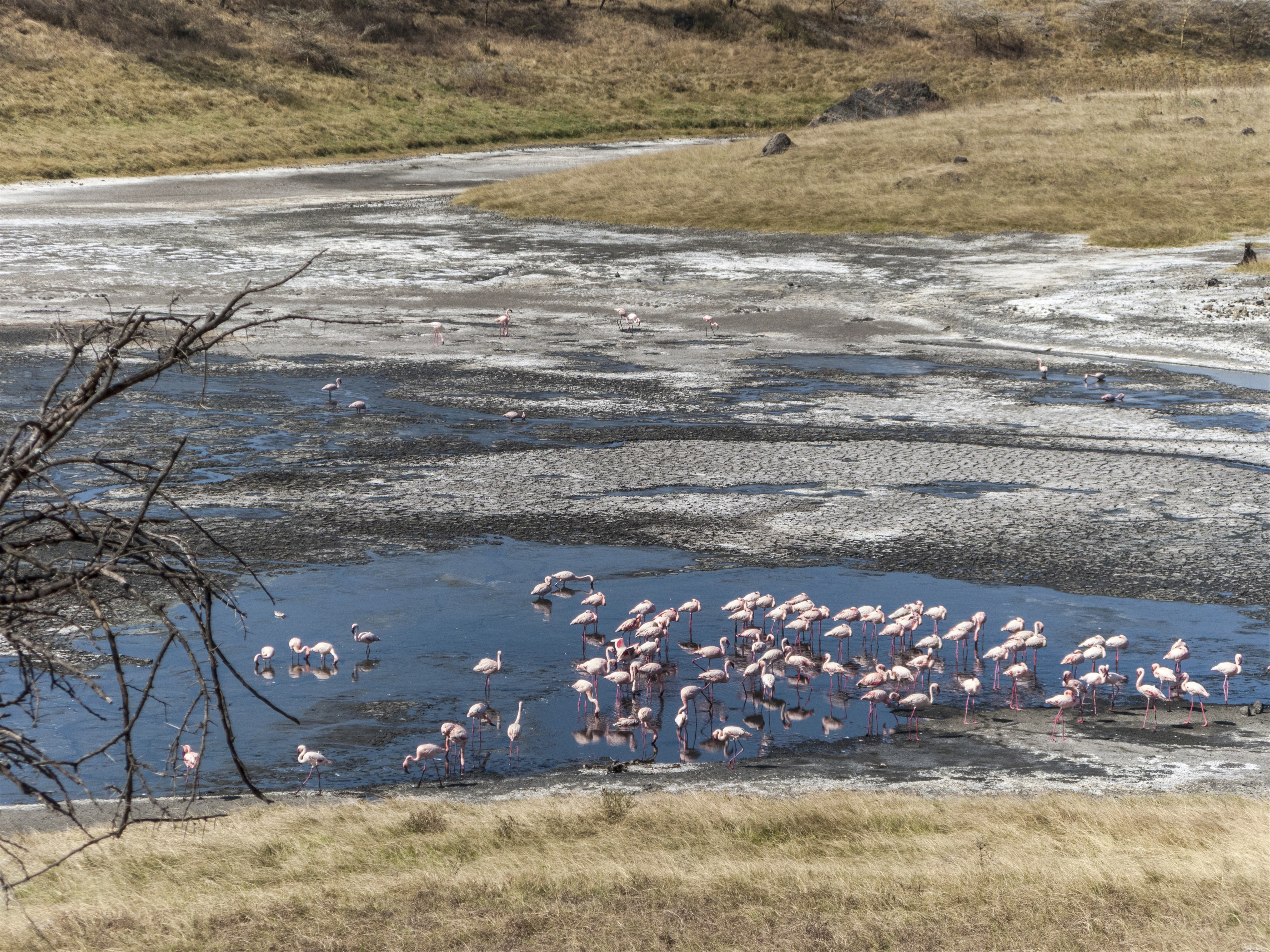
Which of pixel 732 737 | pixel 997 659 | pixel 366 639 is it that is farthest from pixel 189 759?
pixel 997 659

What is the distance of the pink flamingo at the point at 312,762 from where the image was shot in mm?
10188

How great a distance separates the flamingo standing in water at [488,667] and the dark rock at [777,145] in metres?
39.5

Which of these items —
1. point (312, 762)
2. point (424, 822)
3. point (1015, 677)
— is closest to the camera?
point (424, 822)

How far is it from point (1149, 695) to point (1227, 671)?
0.88 m

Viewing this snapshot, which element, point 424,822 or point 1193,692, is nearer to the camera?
point 424,822

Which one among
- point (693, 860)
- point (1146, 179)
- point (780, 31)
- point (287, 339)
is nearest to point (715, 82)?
point (780, 31)

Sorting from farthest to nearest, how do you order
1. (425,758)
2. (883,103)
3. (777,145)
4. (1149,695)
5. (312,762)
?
(883,103), (777,145), (1149,695), (425,758), (312,762)

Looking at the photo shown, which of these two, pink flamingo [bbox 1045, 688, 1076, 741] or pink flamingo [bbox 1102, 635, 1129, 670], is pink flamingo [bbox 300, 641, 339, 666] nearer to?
pink flamingo [bbox 1045, 688, 1076, 741]

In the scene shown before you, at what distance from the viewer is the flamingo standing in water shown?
11.7 metres

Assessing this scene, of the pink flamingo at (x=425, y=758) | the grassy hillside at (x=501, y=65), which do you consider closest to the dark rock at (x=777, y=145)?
the grassy hillside at (x=501, y=65)

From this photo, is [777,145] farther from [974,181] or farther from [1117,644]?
[1117,644]

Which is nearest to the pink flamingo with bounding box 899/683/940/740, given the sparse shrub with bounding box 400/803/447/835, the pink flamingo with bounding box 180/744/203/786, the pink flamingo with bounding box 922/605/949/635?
the pink flamingo with bounding box 922/605/949/635

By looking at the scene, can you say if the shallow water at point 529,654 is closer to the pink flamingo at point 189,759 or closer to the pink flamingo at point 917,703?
the pink flamingo at point 917,703

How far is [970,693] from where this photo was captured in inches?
456
